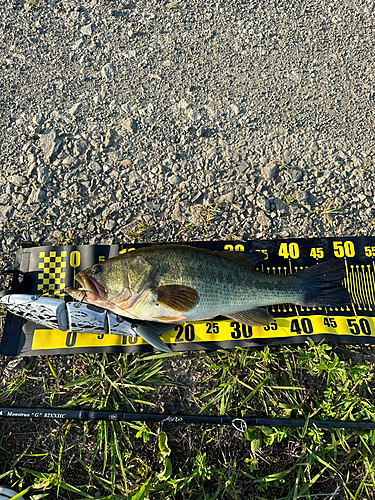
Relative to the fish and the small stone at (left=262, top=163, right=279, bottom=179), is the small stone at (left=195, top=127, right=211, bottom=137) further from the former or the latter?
the fish

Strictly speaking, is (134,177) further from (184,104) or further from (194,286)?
(194,286)

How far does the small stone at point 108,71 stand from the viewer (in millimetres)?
4125

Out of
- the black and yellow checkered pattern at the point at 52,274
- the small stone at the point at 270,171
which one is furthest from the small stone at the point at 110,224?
the small stone at the point at 270,171

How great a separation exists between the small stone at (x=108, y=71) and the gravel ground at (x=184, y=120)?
2 cm

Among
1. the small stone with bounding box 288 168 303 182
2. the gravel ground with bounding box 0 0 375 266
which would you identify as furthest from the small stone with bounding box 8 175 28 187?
the small stone with bounding box 288 168 303 182

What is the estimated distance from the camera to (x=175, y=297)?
2.82 metres

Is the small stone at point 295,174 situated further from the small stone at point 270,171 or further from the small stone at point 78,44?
the small stone at point 78,44

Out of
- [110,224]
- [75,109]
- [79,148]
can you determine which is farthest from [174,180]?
[75,109]

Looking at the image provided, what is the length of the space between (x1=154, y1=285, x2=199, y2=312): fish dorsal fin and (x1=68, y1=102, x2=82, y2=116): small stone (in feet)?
8.46

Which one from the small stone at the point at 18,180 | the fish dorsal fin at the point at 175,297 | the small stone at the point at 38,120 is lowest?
the fish dorsal fin at the point at 175,297

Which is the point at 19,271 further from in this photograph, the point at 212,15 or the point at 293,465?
the point at 212,15

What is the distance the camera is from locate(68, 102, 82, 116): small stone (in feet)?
13.0

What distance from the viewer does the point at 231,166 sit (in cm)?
386

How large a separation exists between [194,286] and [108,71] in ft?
10.2
